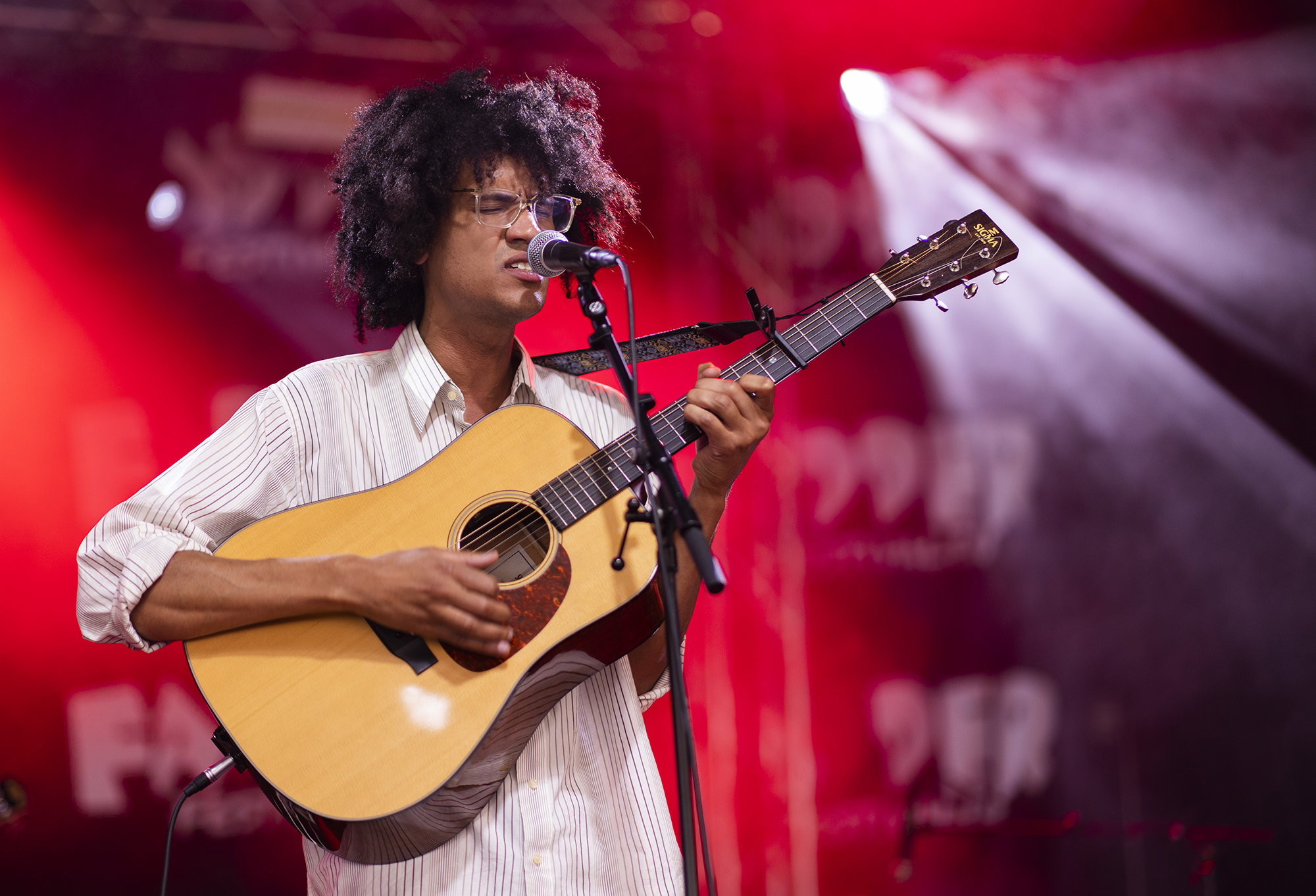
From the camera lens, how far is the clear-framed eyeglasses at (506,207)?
2299mm

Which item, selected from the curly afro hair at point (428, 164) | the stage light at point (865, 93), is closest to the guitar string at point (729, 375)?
the curly afro hair at point (428, 164)

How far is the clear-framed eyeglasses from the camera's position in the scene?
230 centimetres

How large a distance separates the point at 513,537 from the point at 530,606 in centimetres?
20

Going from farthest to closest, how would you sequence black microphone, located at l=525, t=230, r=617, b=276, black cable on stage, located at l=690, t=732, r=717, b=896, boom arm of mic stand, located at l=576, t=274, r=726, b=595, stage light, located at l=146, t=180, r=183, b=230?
stage light, located at l=146, t=180, r=183, b=230 → black microphone, located at l=525, t=230, r=617, b=276 → boom arm of mic stand, located at l=576, t=274, r=726, b=595 → black cable on stage, located at l=690, t=732, r=717, b=896

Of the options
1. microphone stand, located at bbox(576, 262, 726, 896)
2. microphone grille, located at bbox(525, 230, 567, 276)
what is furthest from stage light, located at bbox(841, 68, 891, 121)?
microphone stand, located at bbox(576, 262, 726, 896)

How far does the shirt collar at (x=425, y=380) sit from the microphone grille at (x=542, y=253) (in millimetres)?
437

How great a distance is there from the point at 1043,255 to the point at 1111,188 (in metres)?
0.49

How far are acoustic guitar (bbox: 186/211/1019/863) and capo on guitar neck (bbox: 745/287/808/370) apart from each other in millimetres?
10

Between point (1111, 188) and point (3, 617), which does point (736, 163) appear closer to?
point (1111, 188)

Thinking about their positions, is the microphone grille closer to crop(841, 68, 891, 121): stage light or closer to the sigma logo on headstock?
the sigma logo on headstock

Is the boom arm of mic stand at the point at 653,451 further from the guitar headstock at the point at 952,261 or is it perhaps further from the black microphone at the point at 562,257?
the guitar headstock at the point at 952,261

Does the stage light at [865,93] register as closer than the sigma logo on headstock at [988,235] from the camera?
No

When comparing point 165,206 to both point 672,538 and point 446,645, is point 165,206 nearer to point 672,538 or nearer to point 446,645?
point 446,645

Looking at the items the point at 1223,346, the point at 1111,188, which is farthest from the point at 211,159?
the point at 1223,346
